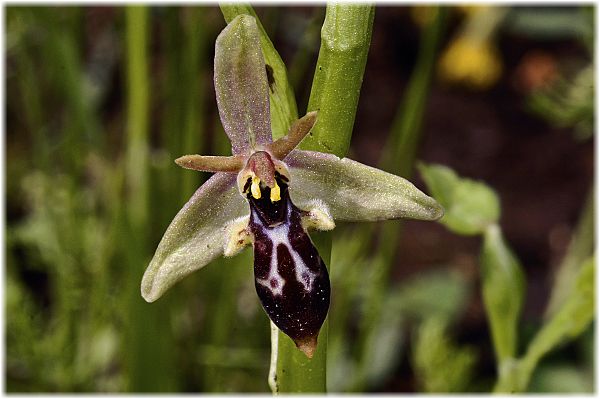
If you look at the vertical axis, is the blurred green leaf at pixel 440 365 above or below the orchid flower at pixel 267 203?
below

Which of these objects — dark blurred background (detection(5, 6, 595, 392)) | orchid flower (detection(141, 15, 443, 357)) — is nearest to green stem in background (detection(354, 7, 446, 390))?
dark blurred background (detection(5, 6, 595, 392))

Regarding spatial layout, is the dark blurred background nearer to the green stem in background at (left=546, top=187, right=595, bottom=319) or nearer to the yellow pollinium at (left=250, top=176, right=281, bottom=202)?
the green stem in background at (left=546, top=187, right=595, bottom=319)

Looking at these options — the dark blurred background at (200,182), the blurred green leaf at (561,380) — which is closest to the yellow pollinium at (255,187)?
the dark blurred background at (200,182)

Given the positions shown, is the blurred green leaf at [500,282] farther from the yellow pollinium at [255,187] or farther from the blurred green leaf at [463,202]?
the yellow pollinium at [255,187]

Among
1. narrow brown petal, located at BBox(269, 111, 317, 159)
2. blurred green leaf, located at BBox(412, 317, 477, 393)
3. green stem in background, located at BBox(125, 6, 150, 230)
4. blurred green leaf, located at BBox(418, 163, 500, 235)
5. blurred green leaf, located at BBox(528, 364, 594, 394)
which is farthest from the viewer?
blurred green leaf, located at BBox(528, 364, 594, 394)

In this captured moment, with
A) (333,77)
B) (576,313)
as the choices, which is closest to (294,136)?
(333,77)

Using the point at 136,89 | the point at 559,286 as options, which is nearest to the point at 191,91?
the point at 136,89

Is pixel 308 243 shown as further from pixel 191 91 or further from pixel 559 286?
pixel 559 286
